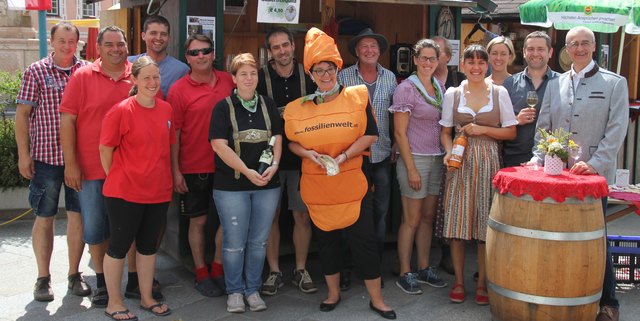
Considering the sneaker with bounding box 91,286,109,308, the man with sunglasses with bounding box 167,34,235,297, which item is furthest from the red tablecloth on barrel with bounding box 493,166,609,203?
the sneaker with bounding box 91,286,109,308

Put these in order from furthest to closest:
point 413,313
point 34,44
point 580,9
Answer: point 34,44, point 580,9, point 413,313

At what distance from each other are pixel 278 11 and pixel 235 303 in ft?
7.23

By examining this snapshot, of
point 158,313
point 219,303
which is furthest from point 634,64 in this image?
point 158,313

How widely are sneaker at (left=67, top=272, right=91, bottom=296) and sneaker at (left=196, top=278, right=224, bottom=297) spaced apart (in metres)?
0.79

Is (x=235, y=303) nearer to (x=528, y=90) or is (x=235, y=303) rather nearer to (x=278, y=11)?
(x=278, y=11)

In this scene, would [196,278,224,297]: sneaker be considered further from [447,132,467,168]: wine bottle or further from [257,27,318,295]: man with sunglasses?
[447,132,467,168]: wine bottle

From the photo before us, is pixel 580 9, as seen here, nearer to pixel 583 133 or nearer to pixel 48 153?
pixel 583 133

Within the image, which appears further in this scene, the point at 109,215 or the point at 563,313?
the point at 109,215

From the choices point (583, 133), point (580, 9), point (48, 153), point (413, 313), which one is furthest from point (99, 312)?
point (580, 9)

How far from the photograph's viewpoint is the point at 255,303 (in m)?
4.73

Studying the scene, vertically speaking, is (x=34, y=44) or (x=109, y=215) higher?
(x=34, y=44)

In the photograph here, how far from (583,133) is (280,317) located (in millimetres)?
2290

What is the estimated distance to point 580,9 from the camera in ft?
24.0

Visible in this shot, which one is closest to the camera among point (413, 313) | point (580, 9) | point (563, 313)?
point (563, 313)
